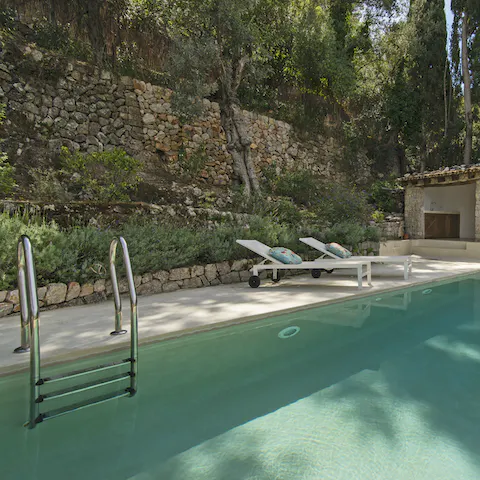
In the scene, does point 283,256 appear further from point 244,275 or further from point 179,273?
point 179,273

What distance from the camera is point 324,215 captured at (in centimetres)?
1197

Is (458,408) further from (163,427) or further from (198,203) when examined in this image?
(198,203)

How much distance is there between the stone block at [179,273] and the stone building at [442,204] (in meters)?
11.1

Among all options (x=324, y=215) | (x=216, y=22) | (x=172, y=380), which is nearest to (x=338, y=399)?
(x=172, y=380)

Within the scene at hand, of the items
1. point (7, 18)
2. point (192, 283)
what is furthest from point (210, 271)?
point (7, 18)

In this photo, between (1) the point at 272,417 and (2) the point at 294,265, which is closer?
(1) the point at 272,417

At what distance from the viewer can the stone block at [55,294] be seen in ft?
16.5

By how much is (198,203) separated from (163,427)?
971 cm

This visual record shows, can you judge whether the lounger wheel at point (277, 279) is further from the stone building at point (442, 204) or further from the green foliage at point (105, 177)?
the stone building at point (442, 204)

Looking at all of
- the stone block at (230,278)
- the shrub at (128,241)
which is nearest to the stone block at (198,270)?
the shrub at (128,241)

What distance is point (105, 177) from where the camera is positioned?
9.33 meters

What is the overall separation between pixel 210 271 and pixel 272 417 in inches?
182

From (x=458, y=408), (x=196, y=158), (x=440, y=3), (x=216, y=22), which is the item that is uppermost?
(x=440, y=3)

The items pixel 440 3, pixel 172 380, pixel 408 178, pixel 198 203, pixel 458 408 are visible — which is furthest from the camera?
pixel 440 3
